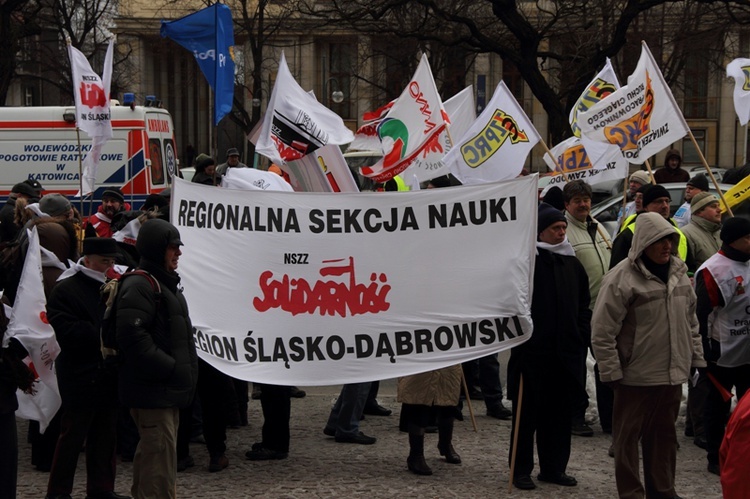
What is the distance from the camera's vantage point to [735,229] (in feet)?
23.8

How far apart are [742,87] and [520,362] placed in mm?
5215

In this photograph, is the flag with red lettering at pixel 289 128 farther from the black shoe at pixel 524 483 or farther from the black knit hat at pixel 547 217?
the black shoe at pixel 524 483

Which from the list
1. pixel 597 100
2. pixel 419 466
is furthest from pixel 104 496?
pixel 597 100

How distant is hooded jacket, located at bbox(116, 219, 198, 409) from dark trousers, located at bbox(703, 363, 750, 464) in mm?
3601

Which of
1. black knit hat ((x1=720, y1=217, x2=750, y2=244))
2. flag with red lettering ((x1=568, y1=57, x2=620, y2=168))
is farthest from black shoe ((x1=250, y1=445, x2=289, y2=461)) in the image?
flag with red lettering ((x1=568, y1=57, x2=620, y2=168))

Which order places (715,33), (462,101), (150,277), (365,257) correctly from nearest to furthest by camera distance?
(150,277) → (365,257) → (462,101) → (715,33)

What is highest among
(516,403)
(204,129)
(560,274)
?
(204,129)

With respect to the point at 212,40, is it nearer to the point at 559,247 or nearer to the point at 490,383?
the point at 490,383

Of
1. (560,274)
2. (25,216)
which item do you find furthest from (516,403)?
(25,216)

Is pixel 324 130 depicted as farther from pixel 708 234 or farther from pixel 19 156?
pixel 19 156

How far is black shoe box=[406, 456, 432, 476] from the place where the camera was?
286 inches

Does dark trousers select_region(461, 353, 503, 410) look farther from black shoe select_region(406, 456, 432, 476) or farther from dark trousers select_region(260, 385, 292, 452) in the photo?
dark trousers select_region(260, 385, 292, 452)

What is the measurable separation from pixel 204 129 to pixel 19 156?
38415 mm

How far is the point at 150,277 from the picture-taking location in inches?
232
